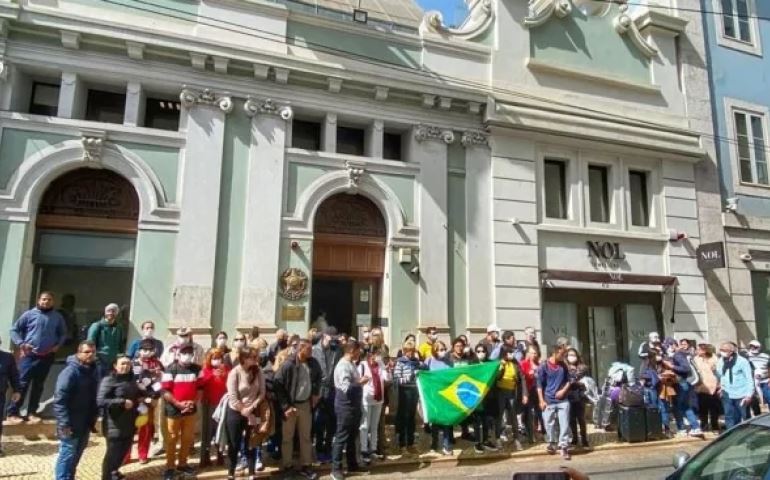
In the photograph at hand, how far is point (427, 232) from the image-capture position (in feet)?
43.1

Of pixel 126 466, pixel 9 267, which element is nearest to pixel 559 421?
pixel 126 466

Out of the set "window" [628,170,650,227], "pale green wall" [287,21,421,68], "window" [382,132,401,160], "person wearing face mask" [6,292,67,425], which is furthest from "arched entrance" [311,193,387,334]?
"window" [628,170,650,227]

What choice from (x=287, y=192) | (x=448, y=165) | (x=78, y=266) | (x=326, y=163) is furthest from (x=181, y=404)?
(x=448, y=165)

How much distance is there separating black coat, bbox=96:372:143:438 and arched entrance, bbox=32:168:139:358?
14.3 ft

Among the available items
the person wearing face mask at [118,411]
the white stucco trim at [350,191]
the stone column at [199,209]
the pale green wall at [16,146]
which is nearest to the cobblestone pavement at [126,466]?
the person wearing face mask at [118,411]

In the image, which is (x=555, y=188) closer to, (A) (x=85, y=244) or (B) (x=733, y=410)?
(B) (x=733, y=410)

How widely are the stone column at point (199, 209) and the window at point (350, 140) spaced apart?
2851mm

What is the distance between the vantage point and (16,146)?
34.8 ft

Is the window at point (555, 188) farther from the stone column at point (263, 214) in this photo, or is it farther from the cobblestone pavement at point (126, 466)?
the stone column at point (263, 214)

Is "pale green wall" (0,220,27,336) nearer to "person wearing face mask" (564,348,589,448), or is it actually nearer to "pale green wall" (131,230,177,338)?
"pale green wall" (131,230,177,338)

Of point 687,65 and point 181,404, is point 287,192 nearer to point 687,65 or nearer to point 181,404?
point 181,404

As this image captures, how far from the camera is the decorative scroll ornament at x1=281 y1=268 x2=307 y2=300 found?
38.6 ft

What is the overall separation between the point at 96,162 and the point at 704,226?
16.5 m

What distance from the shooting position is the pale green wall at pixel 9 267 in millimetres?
10000
